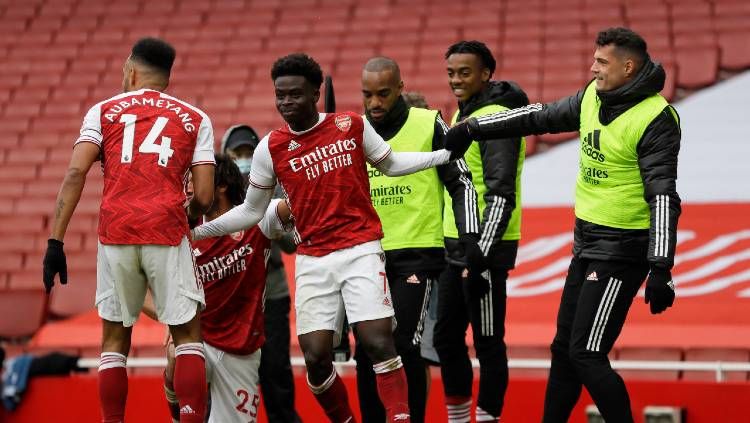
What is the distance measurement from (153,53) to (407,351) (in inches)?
64.5

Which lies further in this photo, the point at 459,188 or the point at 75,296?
the point at 75,296

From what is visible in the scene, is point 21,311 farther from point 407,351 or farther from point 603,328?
point 603,328

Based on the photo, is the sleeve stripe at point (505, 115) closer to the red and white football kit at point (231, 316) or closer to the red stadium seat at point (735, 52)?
the red and white football kit at point (231, 316)

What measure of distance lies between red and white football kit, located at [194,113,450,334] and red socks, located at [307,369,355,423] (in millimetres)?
239

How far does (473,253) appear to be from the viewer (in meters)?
5.13

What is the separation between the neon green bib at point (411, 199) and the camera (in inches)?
211

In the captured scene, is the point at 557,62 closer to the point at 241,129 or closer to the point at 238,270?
the point at 241,129

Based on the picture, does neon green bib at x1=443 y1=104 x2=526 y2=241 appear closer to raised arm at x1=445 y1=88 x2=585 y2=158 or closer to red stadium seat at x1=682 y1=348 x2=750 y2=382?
raised arm at x1=445 y1=88 x2=585 y2=158

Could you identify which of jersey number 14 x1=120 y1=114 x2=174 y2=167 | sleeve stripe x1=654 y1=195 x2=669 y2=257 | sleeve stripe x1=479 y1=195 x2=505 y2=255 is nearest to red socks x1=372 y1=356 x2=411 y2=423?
sleeve stripe x1=479 y1=195 x2=505 y2=255

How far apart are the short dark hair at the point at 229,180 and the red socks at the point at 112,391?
1041 mm

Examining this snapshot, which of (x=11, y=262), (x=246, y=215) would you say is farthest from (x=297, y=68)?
(x=11, y=262)

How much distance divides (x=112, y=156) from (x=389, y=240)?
50.0 inches

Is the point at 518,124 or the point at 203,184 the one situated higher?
the point at 518,124

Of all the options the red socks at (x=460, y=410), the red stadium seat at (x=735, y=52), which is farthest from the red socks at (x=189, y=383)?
the red stadium seat at (x=735, y=52)
